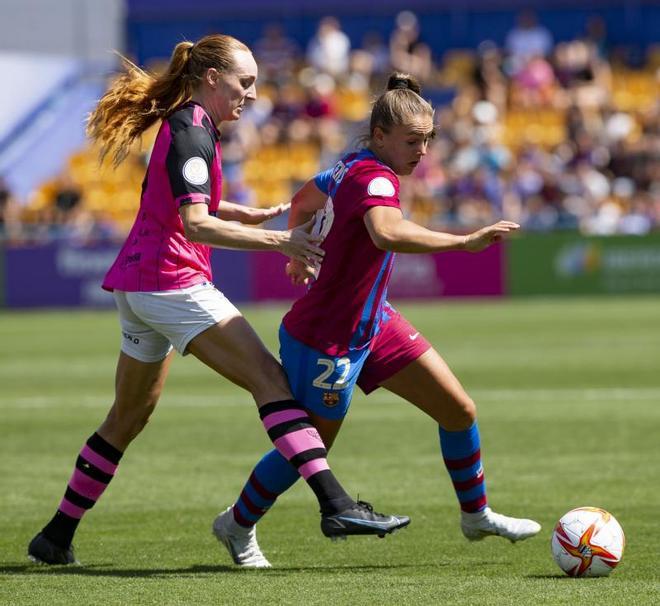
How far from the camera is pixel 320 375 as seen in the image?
20.2 ft

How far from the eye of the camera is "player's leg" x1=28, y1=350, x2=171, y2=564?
21.1ft

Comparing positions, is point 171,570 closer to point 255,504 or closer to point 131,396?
point 255,504

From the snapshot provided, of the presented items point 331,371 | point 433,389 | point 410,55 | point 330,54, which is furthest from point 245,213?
point 330,54

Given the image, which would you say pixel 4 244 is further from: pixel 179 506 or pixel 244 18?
pixel 179 506

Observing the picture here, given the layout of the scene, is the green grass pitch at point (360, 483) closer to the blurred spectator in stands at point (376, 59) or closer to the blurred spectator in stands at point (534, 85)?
the blurred spectator in stands at point (534, 85)

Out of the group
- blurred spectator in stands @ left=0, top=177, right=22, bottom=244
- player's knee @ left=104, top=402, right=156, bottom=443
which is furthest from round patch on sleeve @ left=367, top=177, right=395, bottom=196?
blurred spectator in stands @ left=0, top=177, right=22, bottom=244

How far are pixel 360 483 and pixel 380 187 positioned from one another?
3237 millimetres

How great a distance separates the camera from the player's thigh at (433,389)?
6.38m

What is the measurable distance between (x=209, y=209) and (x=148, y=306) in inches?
19.7

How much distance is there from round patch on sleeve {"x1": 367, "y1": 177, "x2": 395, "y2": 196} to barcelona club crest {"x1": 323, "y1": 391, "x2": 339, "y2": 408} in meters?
0.90

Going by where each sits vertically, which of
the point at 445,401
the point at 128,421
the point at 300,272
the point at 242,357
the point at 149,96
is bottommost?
the point at 128,421

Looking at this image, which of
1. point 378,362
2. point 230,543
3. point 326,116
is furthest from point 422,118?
point 326,116

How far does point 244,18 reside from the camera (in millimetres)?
36250

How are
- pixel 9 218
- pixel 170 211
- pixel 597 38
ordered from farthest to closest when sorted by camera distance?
1. pixel 597 38
2. pixel 9 218
3. pixel 170 211
